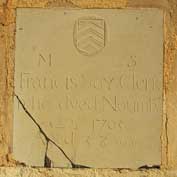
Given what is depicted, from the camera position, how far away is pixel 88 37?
5.16 meters

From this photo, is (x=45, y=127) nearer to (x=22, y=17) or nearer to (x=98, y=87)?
(x=98, y=87)

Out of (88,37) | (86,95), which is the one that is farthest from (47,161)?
(88,37)

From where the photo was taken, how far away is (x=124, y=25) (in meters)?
5.19

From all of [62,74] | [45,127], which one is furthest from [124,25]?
[45,127]

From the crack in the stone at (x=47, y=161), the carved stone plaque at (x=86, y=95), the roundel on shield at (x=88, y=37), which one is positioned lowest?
the crack in the stone at (x=47, y=161)

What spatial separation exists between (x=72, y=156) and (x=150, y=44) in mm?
928

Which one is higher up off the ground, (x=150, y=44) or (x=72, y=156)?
(x=150, y=44)

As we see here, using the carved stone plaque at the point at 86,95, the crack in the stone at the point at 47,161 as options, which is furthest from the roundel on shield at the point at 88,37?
the crack in the stone at the point at 47,161

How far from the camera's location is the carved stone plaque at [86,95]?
5156 mm

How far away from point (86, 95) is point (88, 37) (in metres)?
0.39

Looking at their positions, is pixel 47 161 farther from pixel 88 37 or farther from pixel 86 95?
pixel 88 37

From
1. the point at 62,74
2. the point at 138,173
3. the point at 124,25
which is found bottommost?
the point at 138,173

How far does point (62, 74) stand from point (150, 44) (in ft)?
2.08

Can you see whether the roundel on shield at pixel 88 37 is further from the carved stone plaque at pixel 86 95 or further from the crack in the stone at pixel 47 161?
the crack in the stone at pixel 47 161
